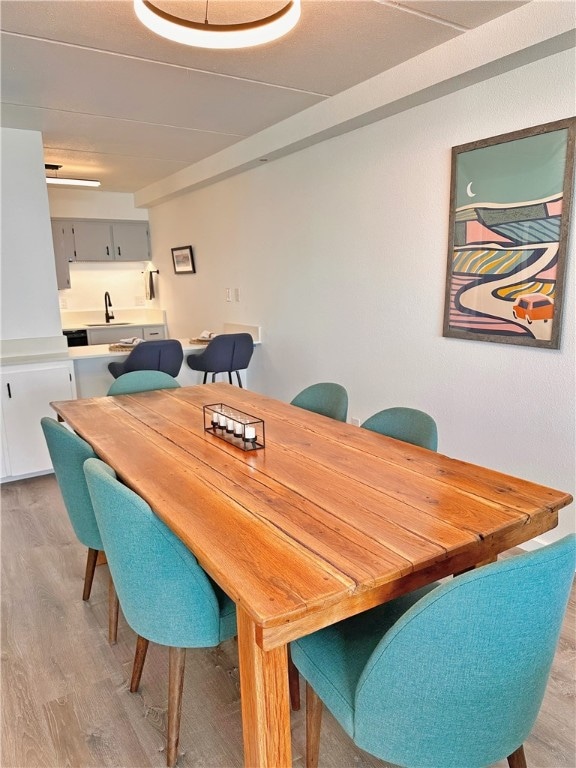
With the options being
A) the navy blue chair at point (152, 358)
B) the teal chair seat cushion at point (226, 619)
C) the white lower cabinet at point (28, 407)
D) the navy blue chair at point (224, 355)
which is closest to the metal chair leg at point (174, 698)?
the teal chair seat cushion at point (226, 619)

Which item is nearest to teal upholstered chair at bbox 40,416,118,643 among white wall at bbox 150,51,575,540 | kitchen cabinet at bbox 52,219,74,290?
white wall at bbox 150,51,575,540

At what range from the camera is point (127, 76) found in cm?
266

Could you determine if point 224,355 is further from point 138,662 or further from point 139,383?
point 138,662

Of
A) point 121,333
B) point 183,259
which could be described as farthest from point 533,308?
point 121,333

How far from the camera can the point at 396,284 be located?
3096mm

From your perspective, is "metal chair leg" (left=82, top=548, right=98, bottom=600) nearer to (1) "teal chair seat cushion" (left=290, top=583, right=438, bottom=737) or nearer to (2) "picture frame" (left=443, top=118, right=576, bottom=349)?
(1) "teal chair seat cushion" (left=290, top=583, right=438, bottom=737)

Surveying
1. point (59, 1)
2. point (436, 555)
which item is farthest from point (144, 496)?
point (59, 1)

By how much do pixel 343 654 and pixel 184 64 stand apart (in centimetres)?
268

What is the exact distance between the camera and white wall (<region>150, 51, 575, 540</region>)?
2.37 metres

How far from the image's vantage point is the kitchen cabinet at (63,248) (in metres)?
6.00

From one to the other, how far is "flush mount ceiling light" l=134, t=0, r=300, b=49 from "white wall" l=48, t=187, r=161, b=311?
194 inches

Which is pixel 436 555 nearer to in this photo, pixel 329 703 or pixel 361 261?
pixel 329 703

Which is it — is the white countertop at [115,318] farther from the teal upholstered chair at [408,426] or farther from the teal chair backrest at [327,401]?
the teal upholstered chair at [408,426]

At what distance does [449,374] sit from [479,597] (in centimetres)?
207
